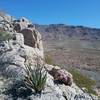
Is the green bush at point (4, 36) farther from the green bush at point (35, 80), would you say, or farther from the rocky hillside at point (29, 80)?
the green bush at point (35, 80)

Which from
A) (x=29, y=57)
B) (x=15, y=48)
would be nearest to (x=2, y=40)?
(x=15, y=48)

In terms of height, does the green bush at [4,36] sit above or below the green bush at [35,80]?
above

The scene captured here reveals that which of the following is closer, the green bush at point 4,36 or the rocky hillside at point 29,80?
the rocky hillside at point 29,80

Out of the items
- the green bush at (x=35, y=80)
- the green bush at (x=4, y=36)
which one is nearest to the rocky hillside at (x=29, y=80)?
the green bush at (x=35, y=80)

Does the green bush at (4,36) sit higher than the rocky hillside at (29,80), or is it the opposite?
the green bush at (4,36)

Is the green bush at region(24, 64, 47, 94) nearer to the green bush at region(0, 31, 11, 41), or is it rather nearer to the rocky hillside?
the rocky hillside

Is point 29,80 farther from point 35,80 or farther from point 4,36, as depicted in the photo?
point 4,36

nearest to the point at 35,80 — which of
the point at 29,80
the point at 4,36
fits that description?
the point at 29,80

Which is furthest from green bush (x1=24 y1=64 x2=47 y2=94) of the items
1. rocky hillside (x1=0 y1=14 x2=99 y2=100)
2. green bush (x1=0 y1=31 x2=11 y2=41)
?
green bush (x1=0 y1=31 x2=11 y2=41)

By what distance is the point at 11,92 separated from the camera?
9156 mm

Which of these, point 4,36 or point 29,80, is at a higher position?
point 4,36

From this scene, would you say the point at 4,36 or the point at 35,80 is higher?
the point at 4,36

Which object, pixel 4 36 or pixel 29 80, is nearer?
pixel 29 80

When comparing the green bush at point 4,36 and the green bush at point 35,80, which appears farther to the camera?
the green bush at point 4,36
